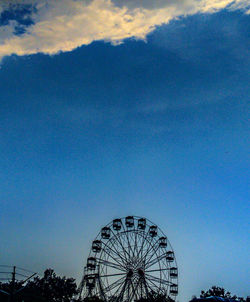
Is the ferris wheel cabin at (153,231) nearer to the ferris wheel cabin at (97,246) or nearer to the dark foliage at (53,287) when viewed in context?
the ferris wheel cabin at (97,246)

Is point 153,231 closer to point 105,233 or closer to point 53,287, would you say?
point 105,233

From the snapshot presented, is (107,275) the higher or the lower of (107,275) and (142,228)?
the lower

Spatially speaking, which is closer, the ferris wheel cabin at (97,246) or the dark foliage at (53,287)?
the ferris wheel cabin at (97,246)

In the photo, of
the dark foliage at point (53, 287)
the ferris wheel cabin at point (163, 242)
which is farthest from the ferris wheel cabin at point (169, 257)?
the dark foliage at point (53, 287)

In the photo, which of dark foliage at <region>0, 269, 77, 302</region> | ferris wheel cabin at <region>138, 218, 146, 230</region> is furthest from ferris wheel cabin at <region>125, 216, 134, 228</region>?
dark foliage at <region>0, 269, 77, 302</region>

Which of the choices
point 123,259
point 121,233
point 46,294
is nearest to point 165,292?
point 123,259

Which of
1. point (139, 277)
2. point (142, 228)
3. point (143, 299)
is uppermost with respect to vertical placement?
point (142, 228)

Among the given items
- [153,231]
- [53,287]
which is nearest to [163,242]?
[153,231]

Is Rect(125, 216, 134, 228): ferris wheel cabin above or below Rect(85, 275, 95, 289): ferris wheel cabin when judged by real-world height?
above

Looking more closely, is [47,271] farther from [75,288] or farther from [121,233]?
[121,233]

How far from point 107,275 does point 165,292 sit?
381 inches

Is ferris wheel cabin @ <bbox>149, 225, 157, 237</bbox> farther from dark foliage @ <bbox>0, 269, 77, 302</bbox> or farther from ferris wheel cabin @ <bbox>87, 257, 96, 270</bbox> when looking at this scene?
dark foliage @ <bbox>0, 269, 77, 302</bbox>

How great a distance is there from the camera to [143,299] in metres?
46.9

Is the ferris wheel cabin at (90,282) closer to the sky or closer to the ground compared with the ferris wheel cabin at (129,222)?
closer to the ground
